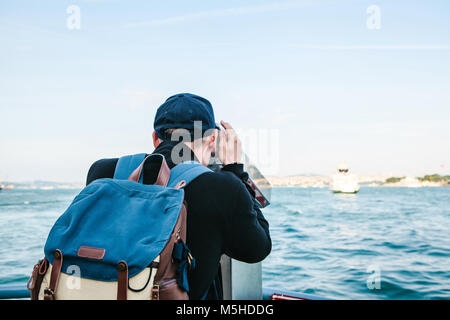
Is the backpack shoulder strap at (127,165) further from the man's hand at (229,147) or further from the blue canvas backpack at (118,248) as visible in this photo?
the man's hand at (229,147)

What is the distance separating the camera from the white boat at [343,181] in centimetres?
5053

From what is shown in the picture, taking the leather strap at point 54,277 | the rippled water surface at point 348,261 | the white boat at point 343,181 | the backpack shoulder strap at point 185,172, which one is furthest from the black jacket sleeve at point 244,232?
the white boat at point 343,181

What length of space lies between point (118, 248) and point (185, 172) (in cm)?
27

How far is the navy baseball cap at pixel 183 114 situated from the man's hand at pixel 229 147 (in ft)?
0.19

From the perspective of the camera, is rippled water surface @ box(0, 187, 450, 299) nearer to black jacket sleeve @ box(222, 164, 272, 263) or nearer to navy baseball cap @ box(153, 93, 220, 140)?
black jacket sleeve @ box(222, 164, 272, 263)

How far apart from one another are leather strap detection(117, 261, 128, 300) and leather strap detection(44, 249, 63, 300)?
0.16 meters

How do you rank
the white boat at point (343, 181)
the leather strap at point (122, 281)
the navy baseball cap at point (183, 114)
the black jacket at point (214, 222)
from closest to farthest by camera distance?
the leather strap at point (122, 281), the black jacket at point (214, 222), the navy baseball cap at point (183, 114), the white boat at point (343, 181)

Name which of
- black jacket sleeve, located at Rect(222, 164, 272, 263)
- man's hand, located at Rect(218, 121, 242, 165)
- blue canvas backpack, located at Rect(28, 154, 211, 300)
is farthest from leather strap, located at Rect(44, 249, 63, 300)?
man's hand, located at Rect(218, 121, 242, 165)

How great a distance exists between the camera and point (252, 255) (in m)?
1.09

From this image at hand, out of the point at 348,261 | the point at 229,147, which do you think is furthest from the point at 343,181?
the point at 229,147

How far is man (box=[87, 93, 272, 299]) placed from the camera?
39.7 inches

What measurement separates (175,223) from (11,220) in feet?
93.0

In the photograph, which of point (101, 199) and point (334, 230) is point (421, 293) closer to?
point (101, 199)

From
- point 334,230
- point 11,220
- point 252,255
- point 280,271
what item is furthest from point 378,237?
point 11,220
